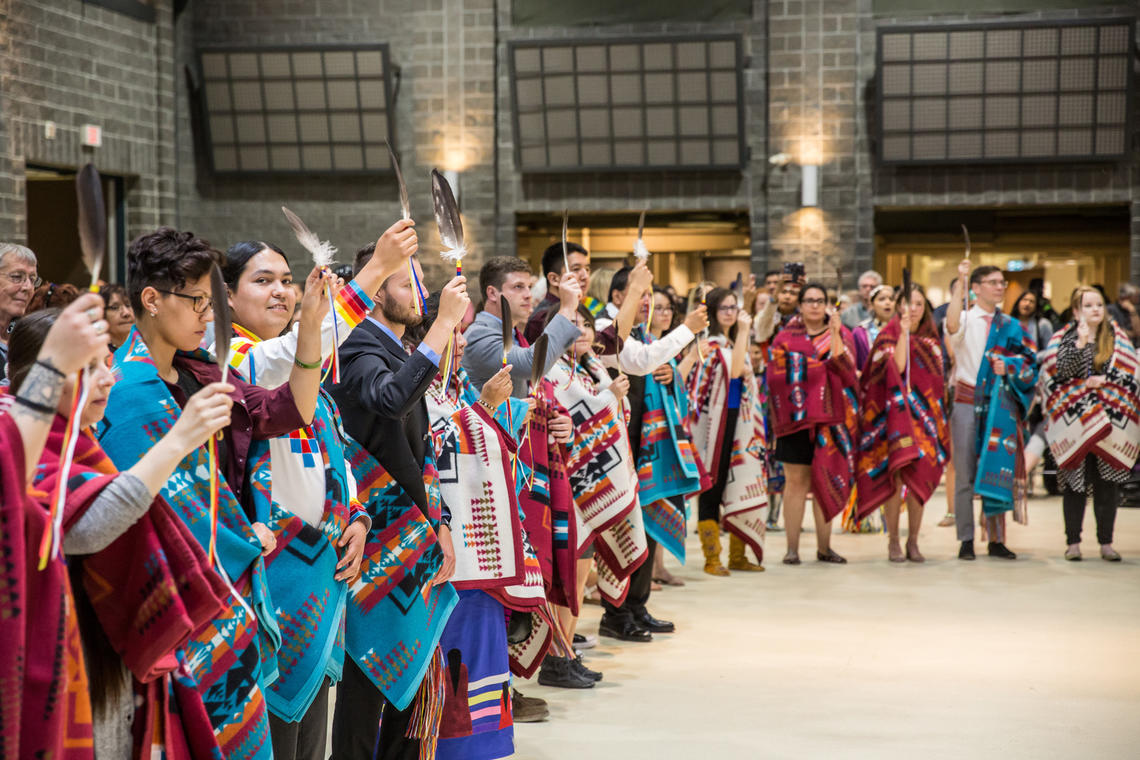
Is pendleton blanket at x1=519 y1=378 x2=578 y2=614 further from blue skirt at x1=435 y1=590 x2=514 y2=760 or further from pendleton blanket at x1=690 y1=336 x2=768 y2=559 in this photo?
pendleton blanket at x1=690 y1=336 x2=768 y2=559

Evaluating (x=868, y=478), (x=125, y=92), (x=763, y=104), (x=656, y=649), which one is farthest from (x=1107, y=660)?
(x=125, y=92)

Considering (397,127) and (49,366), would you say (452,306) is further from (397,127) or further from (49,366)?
(397,127)

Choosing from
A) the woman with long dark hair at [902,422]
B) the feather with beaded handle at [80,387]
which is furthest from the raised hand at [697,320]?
the feather with beaded handle at [80,387]

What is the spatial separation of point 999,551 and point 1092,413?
2.89 feet

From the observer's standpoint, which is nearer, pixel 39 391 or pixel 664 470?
pixel 39 391

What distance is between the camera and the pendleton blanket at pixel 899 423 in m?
6.50

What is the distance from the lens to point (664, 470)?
5.31 m

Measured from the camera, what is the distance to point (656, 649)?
4.83 metres

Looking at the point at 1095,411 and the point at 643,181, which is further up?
the point at 643,181

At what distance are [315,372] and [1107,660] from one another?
11.5 feet

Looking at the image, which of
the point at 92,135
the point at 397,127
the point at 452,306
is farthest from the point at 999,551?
the point at 92,135

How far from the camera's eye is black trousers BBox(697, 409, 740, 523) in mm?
6250

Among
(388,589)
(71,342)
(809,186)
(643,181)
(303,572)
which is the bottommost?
(388,589)

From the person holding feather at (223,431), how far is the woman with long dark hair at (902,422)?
471 cm
